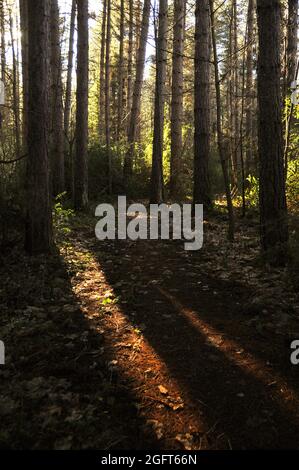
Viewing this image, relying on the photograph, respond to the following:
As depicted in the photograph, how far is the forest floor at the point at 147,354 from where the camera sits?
3.28 metres

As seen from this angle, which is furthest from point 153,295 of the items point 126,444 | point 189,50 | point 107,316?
point 189,50

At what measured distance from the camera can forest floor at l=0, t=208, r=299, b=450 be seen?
10.8 feet

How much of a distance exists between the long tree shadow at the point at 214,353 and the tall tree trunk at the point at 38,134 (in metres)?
1.38

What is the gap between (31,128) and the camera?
24.6 feet

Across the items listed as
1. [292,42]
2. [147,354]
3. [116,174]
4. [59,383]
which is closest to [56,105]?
[116,174]

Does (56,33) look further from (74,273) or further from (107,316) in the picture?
(107,316)

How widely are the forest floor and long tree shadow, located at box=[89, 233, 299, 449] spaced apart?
1cm

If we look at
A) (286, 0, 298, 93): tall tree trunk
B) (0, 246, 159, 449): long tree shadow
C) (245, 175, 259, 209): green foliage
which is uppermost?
(286, 0, 298, 93): tall tree trunk

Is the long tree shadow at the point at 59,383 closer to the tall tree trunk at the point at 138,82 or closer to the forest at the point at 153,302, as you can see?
the forest at the point at 153,302

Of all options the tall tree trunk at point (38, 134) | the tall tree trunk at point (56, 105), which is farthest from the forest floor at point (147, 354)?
the tall tree trunk at point (56, 105)

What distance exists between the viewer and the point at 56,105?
1330 cm

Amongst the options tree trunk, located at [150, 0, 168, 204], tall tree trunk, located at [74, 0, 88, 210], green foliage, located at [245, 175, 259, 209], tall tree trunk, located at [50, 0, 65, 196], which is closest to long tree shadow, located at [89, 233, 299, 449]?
green foliage, located at [245, 175, 259, 209]

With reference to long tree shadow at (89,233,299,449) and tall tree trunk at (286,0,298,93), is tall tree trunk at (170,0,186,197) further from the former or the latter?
long tree shadow at (89,233,299,449)

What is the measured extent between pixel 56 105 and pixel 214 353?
35.9 feet
